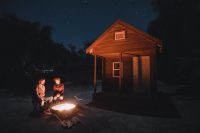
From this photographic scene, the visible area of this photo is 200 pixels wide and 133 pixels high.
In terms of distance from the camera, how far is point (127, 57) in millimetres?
12695

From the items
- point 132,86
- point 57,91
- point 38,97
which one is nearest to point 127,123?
point 57,91

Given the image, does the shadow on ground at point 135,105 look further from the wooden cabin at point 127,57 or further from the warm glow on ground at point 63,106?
the warm glow on ground at point 63,106

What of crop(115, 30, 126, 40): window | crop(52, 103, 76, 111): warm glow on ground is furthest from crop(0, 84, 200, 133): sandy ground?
crop(115, 30, 126, 40): window

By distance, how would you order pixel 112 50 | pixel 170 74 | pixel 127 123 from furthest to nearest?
pixel 170 74 → pixel 112 50 → pixel 127 123

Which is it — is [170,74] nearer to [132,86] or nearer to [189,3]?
[189,3]

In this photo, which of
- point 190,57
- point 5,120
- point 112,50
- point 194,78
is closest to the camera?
point 5,120

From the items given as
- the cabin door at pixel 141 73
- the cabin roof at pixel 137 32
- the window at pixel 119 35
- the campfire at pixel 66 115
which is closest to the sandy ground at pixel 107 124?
the campfire at pixel 66 115

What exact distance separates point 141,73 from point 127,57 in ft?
5.79

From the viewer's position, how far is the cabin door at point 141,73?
40.0 ft

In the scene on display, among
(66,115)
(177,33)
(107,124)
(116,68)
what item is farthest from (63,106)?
(177,33)

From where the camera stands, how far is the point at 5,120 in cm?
755

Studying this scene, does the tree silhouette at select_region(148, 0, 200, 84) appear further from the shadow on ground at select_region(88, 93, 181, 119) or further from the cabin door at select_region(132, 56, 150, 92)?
the shadow on ground at select_region(88, 93, 181, 119)

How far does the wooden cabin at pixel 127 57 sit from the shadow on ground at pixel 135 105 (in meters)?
0.88

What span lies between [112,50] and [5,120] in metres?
8.07
